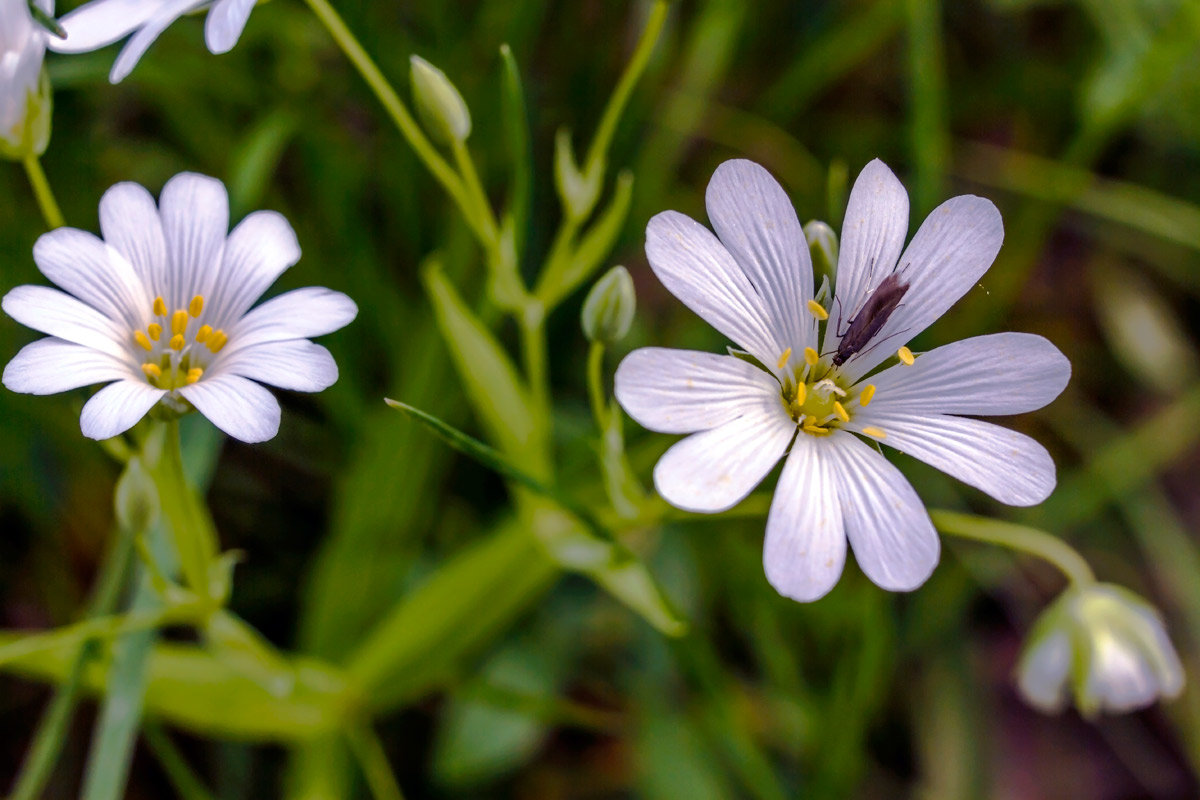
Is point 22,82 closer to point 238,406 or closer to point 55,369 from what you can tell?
point 55,369

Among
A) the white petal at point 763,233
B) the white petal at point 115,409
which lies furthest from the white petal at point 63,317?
the white petal at point 763,233

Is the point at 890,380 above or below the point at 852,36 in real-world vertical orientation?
below

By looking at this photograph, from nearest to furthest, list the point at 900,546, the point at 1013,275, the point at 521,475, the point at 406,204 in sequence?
the point at 900,546 → the point at 521,475 → the point at 406,204 → the point at 1013,275

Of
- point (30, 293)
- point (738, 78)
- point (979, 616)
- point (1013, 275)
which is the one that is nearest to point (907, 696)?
point (979, 616)

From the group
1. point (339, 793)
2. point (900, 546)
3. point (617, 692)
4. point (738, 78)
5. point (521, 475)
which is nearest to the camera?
point (900, 546)

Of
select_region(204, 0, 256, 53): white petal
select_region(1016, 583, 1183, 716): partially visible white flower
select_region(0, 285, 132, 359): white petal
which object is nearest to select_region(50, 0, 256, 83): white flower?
select_region(204, 0, 256, 53): white petal

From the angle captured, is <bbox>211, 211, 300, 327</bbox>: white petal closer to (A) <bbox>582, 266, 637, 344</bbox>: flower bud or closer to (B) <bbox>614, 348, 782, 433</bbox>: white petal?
(A) <bbox>582, 266, 637, 344</bbox>: flower bud

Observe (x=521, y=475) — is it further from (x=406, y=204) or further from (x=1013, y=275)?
(x=1013, y=275)

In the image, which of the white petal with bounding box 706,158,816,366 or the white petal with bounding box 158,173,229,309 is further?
the white petal with bounding box 158,173,229,309
